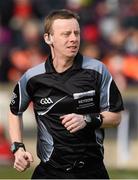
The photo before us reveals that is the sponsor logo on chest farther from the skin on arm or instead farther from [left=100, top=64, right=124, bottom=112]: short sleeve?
[left=100, top=64, right=124, bottom=112]: short sleeve

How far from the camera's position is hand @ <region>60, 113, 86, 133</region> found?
6.07 metres

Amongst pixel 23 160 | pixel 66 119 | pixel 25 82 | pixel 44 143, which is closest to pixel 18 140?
pixel 44 143

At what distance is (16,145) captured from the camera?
6457 mm

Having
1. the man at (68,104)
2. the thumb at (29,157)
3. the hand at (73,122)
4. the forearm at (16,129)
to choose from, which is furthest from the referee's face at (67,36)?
the thumb at (29,157)

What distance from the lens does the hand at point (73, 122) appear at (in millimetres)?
6074

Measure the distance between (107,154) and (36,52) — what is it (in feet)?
11.8

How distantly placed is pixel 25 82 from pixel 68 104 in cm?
44

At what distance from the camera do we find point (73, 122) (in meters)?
6.07

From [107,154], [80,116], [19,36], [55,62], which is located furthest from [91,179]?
[19,36]

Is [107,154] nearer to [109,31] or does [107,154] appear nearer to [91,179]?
[109,31]

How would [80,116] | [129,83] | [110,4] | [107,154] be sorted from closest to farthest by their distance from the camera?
[80,116], [107,154], [129,83], [110,4]

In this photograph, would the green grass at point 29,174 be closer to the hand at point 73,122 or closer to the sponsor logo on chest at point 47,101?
the sponsor logo on chest at point 47,101

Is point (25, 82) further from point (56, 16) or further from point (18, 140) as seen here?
point (56, 16)

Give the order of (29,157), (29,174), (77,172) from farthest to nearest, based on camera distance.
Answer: (29,174) < (77,172) < (29,157)
